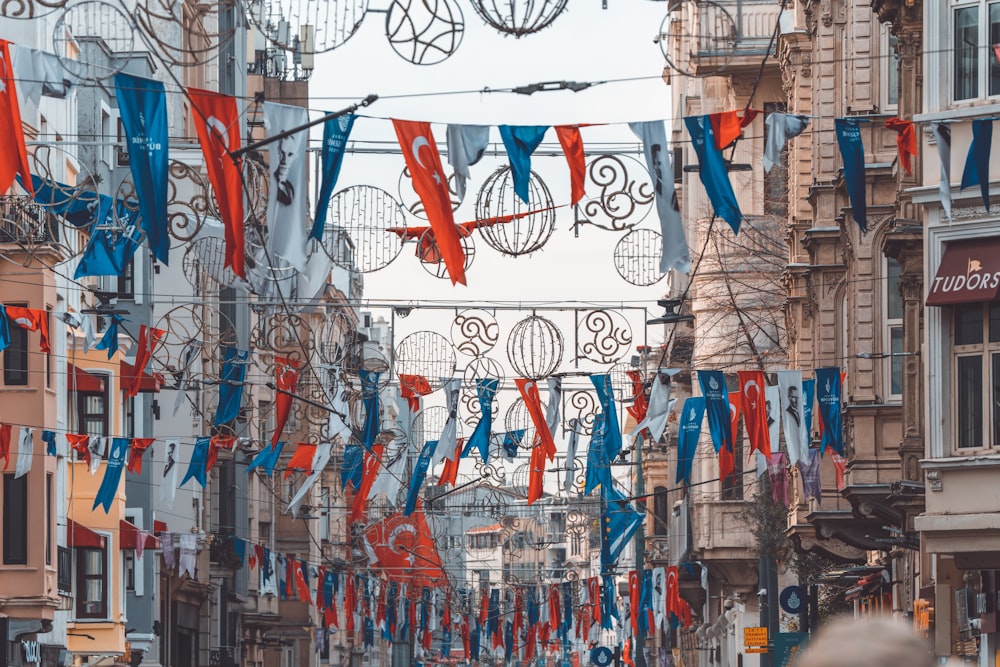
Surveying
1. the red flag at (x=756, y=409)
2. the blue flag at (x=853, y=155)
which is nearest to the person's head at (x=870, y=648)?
the blue flag at (x=853, y=155)

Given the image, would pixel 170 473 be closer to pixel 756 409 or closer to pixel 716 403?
pixel 716 403

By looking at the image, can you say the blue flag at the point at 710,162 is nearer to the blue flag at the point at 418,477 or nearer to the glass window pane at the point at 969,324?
the glass window pane at the point at 969,324

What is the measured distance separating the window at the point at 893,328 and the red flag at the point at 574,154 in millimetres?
10612

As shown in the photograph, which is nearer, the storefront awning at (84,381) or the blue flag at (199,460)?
the blue flag at (199,460)

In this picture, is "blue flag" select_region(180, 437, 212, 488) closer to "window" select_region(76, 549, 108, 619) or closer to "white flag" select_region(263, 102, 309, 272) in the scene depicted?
"window" select_region(76, 549, 108, 619)

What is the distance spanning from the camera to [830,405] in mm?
26281

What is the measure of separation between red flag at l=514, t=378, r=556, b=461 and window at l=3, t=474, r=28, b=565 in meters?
11.1

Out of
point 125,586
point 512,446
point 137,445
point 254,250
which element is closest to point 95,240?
point 254,250

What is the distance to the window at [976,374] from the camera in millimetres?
20109

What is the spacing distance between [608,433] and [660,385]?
3.00 m

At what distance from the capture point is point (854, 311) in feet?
92.3

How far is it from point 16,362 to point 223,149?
70.3 feet

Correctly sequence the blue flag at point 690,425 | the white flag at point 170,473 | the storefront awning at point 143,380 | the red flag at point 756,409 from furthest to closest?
the storefront awning at point 143,380
the white flag at point 170,473
the blue flag at point 690,425
the red flag at point 756,409

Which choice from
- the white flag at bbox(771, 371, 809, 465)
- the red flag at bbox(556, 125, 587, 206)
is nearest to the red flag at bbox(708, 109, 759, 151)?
the red flag at bbox(556, 125, 587, 206)
